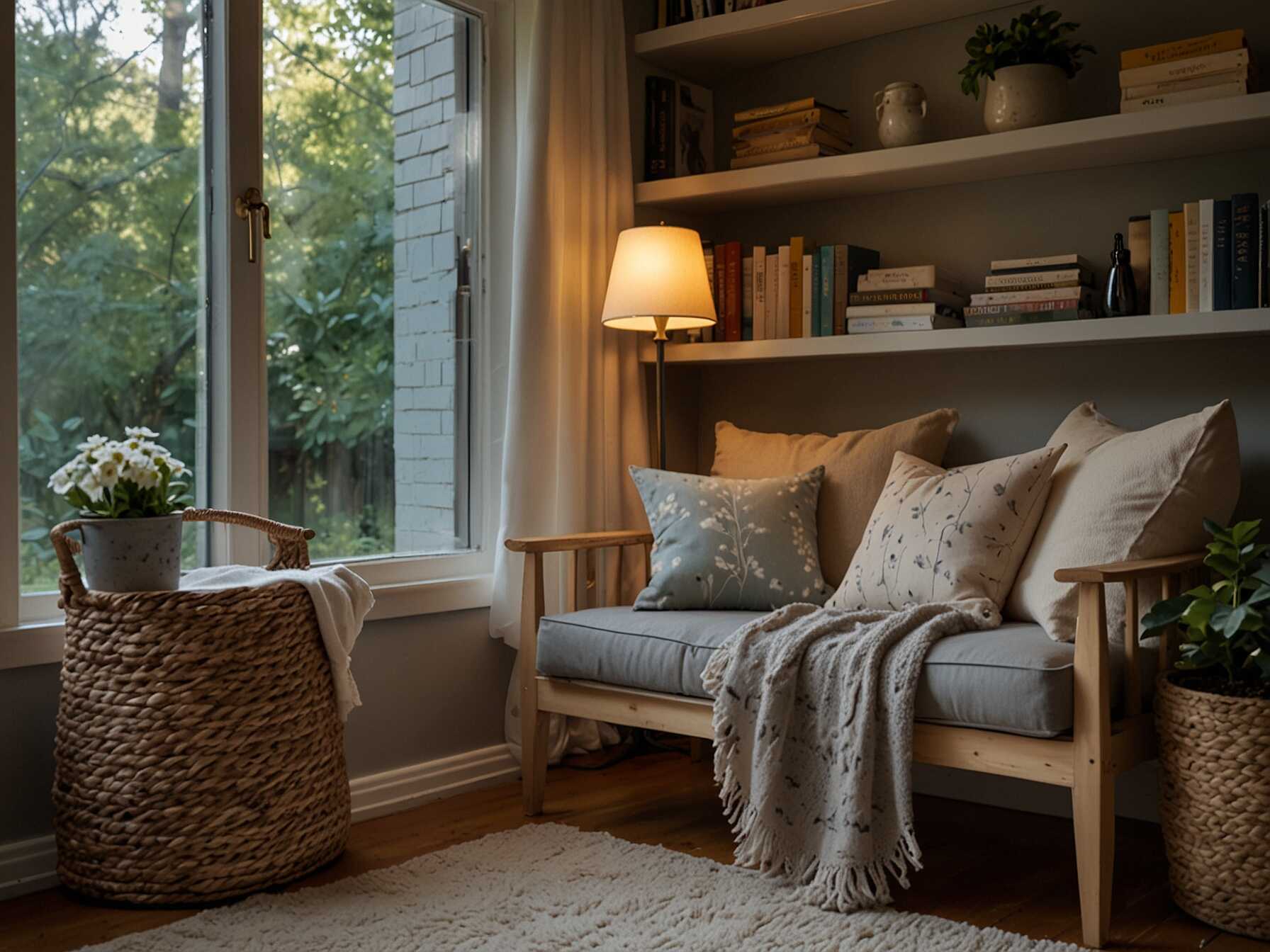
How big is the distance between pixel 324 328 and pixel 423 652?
0.82 metres

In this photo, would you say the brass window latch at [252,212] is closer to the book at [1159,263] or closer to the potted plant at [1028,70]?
the potted plant at [1028,70]

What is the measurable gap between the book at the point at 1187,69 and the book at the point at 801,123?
781mm

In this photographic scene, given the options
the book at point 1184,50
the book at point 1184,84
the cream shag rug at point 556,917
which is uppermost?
the book at point 1184,50

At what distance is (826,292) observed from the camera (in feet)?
10.5

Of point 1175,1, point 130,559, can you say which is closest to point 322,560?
point 130,559

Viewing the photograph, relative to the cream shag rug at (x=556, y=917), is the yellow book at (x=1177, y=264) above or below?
above

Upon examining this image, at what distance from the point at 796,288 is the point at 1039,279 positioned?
0.65m

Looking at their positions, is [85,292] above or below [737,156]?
below

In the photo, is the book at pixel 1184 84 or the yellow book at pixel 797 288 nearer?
the book at pixel 1184 84

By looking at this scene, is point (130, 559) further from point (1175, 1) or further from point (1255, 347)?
point (1175, 1)

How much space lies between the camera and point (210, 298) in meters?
2.71

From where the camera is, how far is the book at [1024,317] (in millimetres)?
2820

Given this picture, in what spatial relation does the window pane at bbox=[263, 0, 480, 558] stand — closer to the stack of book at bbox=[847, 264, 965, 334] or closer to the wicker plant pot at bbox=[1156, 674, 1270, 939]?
the stack of book at bbox=[847, 264, 965, 334]

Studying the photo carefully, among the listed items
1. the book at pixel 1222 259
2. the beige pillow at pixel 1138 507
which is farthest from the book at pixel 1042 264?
the beige pillow at pixel 1138 507
